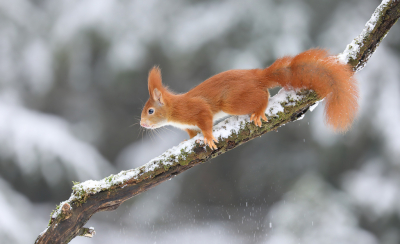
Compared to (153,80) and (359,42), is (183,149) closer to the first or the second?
(153,80)

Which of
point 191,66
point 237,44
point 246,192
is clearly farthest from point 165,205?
point 237,44

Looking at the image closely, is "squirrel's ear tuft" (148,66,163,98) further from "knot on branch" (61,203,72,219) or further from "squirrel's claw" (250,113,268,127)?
"knot on branch" (61,203,72,219)

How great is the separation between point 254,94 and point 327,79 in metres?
0.26

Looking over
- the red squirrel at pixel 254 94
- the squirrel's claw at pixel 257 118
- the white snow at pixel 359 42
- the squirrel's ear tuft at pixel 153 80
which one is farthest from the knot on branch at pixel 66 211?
the white snow at pixel 359 42

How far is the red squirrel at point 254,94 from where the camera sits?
1.13 meters

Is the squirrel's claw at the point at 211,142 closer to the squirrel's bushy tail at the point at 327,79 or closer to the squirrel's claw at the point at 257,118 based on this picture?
the squirrel's claw at the point at 257,118

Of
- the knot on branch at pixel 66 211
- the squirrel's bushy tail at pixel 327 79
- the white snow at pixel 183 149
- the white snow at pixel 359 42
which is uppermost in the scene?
the white snow at pixel 359 42

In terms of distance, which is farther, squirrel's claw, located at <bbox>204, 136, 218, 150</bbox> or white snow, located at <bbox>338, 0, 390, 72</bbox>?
white snow, located at <bbox>338, 0, 390, 72</bbox>

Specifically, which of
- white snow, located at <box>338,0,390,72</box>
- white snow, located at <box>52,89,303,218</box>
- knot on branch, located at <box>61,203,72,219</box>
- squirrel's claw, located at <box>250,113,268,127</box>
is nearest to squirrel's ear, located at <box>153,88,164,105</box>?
white snow, located at <box>52,89,303,218</box>

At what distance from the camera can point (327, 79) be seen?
44.7 inches

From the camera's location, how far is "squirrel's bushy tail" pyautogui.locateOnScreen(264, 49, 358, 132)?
1122mm

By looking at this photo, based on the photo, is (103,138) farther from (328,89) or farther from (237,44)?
(328,89)

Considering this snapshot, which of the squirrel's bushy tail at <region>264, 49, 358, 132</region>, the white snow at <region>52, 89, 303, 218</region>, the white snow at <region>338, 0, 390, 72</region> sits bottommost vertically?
the white snow at <region>52, 89, 303, 218</region>

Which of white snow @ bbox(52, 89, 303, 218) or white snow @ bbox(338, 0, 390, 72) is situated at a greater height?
white snow @ bbox(338, 0, 390, 72)
